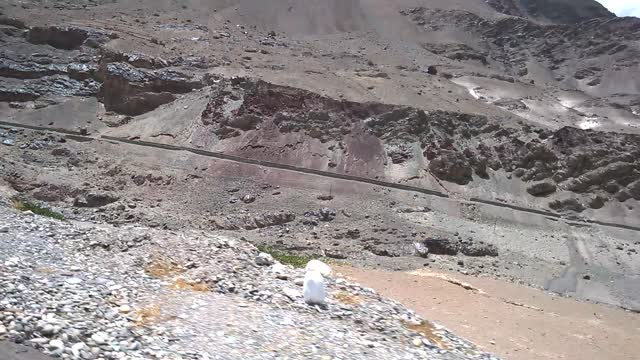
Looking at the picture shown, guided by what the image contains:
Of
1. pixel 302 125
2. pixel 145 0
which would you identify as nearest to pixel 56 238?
pixel 302 125

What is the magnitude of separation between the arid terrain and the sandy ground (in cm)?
13

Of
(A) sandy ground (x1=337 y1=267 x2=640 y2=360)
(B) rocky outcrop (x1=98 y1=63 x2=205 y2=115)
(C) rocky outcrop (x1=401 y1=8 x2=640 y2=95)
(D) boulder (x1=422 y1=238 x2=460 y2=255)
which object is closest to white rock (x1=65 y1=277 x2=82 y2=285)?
(A) sandy ground (x1=337 y1=267 x2=640 y2=360)

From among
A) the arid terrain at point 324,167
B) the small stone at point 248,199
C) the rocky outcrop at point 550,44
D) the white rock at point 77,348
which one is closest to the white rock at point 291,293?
the arid terrain at point 324,167

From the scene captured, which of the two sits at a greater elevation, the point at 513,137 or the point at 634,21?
the point at 634,21

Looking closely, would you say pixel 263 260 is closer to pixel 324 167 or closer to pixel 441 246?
pixel 441 246

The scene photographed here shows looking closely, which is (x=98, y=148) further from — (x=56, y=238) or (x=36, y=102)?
(x=56, y=238)

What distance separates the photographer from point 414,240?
28688 mm

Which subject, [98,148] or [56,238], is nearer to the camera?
[56,238]

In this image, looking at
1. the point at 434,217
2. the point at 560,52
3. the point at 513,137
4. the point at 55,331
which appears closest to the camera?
the point at 55,331

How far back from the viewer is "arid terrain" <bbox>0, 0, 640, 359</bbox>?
22969 millimetres

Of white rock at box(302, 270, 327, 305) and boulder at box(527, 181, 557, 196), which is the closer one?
white rock at box(302, 270, 327, 305)

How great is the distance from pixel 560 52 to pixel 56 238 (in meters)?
81.8

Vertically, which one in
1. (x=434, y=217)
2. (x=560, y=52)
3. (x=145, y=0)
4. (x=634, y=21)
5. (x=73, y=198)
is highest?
(x=634, y=21)

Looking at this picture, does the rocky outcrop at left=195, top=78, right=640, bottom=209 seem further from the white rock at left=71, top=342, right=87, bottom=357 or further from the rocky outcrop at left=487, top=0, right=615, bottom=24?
the rocky outcrop at left=487, top=0, right=615, bottom=24
